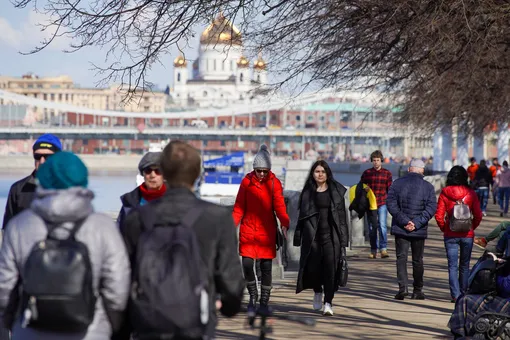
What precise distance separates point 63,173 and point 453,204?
6666 mm

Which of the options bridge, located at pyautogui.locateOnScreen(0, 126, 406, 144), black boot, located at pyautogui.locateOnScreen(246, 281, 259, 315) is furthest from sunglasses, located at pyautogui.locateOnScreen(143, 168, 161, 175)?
bridge, located at pyautogui.locateOnScreen(0, 126, 406, 144)

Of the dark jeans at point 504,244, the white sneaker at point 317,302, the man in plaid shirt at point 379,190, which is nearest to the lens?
the dark jeans at point 504,244

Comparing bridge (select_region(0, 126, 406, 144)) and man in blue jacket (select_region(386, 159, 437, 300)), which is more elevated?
bridge (select_region(0, 126, 406, 144))

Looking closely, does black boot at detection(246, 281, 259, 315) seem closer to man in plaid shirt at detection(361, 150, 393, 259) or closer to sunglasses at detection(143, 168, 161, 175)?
sunglasses at detection(143, 168, 161, 175)

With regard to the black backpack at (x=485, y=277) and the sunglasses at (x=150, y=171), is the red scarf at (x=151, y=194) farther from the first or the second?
the black backpack at (x=485, y=277)

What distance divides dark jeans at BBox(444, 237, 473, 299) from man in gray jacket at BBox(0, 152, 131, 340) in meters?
6.61

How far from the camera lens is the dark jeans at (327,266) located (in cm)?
1025

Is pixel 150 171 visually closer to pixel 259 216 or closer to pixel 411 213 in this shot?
pixel 259 216

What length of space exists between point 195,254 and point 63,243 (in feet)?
1.68

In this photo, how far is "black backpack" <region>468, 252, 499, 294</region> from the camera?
24.4 feet

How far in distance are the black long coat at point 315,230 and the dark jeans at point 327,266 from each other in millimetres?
30

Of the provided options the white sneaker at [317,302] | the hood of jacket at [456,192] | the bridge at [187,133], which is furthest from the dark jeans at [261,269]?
the bridge at [187,133]

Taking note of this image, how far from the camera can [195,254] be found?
4.52m

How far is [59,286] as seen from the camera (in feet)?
14.2
